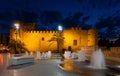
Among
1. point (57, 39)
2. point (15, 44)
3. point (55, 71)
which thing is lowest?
point (55, 71)

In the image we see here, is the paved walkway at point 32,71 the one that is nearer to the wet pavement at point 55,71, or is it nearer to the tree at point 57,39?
the wet pavement at point 55,71

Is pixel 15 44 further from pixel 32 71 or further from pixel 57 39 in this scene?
pixel 32 71

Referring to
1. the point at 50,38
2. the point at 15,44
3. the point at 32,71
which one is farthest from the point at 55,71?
the point at 50,38

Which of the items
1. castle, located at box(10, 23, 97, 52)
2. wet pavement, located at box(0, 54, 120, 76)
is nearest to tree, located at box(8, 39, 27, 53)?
castle, located at box(10, 23, 97, 52)

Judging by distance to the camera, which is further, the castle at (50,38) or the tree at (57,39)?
the castle at (50,38)

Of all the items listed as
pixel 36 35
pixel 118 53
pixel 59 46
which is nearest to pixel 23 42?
pixel 36 35

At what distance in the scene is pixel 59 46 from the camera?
189 ft

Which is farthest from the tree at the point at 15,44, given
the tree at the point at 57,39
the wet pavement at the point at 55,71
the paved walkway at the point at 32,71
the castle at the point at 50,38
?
the wet pavement at the point at 55,71

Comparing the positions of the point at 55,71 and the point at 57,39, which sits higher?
the point at 57,39

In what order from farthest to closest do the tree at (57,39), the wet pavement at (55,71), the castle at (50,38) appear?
the castle at (50,38)
the tree at (57,39)
the wet pavement at (55,71)

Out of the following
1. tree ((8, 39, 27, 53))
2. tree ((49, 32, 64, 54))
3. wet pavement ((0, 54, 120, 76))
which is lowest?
wet pavement ((0, 54, 120, 76))

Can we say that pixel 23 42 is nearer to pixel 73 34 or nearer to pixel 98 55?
pixel 73 34

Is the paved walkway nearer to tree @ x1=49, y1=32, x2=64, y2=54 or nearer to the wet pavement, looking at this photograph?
the wet pavement

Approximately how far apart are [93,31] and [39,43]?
11.7m
